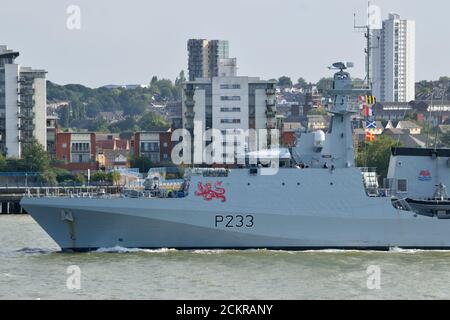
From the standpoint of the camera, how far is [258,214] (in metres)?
38.4

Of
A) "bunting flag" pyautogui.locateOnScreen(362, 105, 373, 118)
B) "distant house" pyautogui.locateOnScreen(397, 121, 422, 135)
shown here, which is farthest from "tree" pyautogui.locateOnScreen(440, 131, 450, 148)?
"bunting flag" pyautogui.locateOnScreen(362, 105, 373, 118)

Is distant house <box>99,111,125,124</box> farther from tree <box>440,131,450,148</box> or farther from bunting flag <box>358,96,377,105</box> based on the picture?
bunting flag <box>358,96,377,105</box>

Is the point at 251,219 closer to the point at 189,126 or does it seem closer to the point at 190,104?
the point at 189,126

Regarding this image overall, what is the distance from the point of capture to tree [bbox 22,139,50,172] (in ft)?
234

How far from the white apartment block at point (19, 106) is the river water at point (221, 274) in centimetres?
3977

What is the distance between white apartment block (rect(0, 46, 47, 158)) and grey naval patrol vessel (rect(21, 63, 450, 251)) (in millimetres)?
41610

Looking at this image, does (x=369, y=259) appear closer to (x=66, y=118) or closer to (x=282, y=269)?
(x=282, y=269)

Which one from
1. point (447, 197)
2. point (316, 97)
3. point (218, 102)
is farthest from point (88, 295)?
point (316, 97)

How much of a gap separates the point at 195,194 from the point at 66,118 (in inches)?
4686

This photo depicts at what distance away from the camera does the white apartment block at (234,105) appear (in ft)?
244

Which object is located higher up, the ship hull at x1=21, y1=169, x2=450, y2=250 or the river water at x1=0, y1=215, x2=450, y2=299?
Answer: the ship hull at x1=21, y1=169, x2=450, y2=250

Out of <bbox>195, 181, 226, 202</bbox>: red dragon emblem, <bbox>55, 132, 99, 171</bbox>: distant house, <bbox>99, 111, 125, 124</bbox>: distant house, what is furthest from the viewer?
<bbox>99, 111, 125, 124</bbox>: distant house

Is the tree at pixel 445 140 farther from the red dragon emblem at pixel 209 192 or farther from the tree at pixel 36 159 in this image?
the red dragon emblem at pixel 209 192

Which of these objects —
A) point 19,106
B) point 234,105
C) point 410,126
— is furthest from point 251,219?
point 410,126
